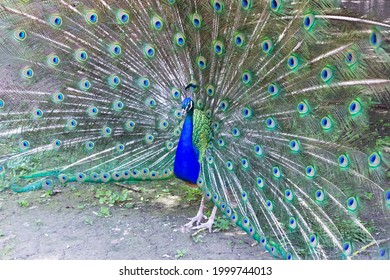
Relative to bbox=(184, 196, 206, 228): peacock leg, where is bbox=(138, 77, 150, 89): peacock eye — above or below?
above

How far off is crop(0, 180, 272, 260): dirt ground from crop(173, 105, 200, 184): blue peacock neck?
1.54 ft

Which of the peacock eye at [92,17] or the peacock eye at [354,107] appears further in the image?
the peacock eye at [92,17]

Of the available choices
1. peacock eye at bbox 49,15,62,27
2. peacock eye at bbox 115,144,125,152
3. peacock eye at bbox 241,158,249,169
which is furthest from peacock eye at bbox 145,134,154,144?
peacock eye at bbox 49,15,62,27

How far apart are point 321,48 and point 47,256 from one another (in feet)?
7.08

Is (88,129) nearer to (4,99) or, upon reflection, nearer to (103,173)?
(103,173)

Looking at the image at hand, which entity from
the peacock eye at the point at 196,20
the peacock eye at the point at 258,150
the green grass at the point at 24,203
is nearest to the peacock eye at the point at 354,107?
the peacock eye at the point at 258,150

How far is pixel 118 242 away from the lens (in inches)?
126

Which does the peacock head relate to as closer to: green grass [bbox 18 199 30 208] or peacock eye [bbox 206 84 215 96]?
peacock eye [bbox 206 84 215 96]

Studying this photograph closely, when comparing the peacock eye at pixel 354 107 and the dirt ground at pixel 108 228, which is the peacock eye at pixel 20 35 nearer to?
the dirt ground at pixel 108 228

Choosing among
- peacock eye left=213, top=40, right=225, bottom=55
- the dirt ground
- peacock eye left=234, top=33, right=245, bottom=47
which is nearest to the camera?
peacock eye left=234, top=33, right=245, bottom=47

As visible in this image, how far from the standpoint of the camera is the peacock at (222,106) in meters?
2.43

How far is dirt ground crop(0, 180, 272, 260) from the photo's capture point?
308cm

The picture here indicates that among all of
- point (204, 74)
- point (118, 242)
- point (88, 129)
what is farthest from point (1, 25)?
point (118, 242)

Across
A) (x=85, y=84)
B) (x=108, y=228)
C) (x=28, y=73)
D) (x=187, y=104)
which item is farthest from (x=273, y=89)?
(x=28, y=73)
